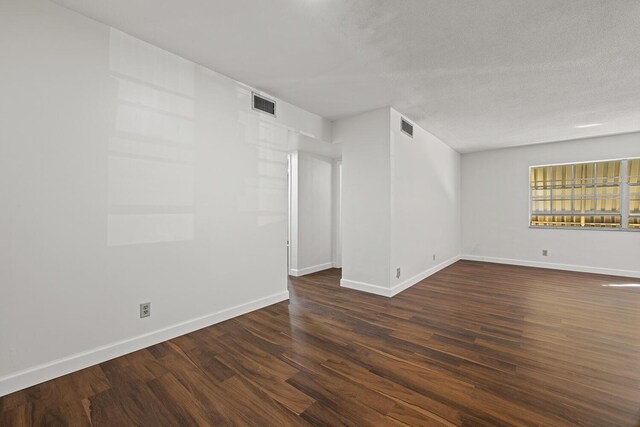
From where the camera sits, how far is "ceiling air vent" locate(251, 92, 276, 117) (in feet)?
10.4

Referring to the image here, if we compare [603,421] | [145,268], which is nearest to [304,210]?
[145,268]

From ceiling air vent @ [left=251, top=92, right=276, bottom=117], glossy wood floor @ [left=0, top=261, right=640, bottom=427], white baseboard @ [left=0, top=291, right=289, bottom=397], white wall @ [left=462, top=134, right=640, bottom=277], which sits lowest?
glossy wood floor @ [left=0, top=261, right=640, bottom=427]

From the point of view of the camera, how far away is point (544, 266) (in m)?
5.69

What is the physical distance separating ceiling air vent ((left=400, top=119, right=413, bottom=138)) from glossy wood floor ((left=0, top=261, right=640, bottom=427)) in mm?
2486

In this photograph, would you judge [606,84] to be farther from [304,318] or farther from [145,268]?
[145,268]

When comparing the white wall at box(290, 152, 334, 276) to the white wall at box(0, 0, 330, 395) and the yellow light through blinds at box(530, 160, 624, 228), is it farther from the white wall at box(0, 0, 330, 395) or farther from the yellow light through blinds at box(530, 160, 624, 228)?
the yellow light through blinds at box(530, 160, 624, 228)

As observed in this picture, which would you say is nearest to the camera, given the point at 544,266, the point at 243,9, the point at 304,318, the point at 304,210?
the point at 243,9

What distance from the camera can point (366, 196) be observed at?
396 centimetres

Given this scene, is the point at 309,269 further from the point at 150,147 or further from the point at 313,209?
the point at 150,147

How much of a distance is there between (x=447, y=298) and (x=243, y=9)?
12.5 feet

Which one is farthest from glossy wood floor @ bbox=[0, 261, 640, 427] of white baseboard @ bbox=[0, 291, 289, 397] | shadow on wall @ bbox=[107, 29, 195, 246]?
shadow on wall @ bbox=[107, 29, 195, 246]

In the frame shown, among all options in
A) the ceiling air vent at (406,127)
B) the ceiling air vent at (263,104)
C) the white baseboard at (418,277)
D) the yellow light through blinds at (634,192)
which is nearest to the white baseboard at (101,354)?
the white baseboard at (418,277)

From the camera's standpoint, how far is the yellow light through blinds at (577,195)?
5.15m

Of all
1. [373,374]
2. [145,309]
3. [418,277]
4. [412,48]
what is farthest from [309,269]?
[412,48]
